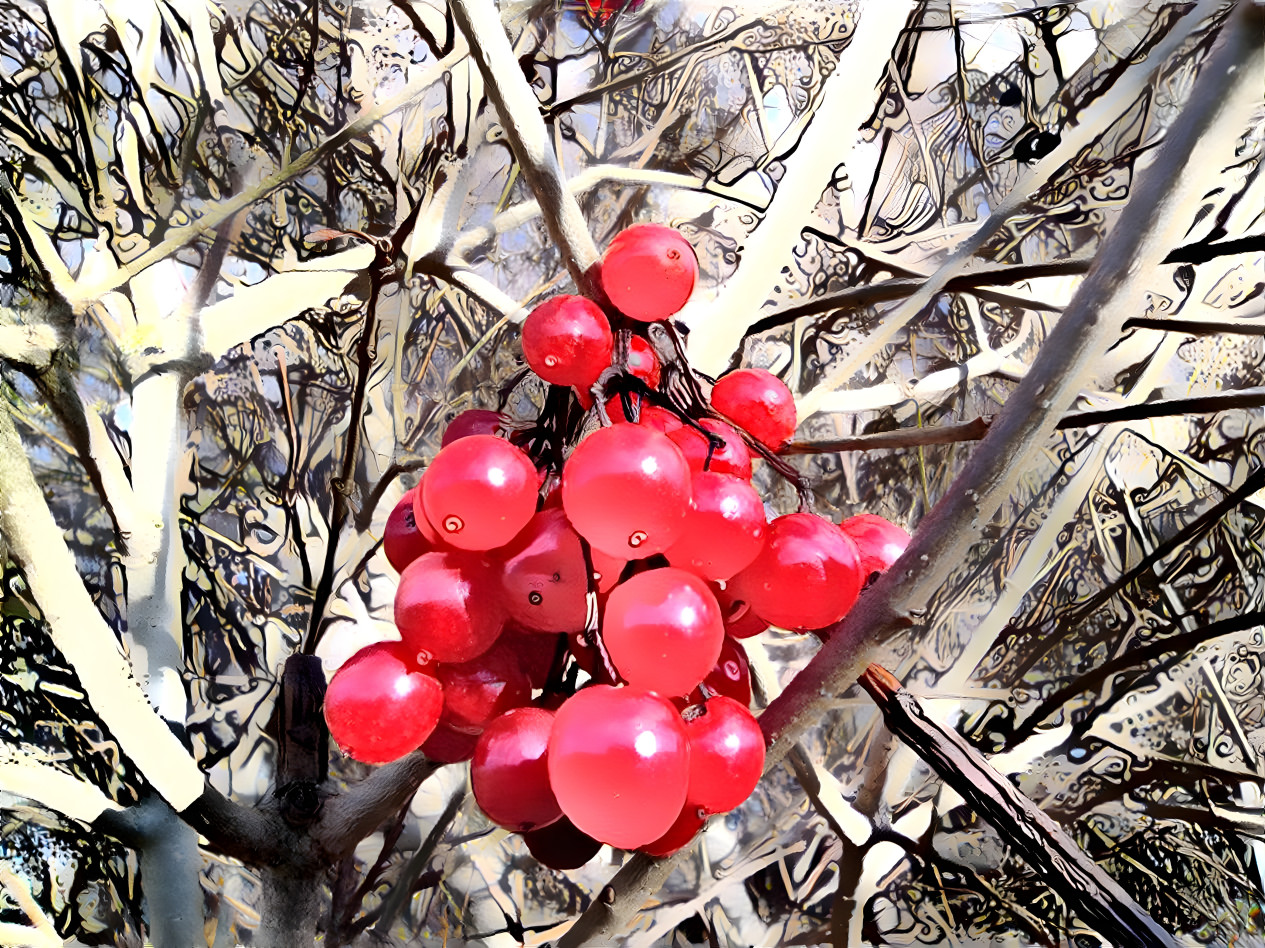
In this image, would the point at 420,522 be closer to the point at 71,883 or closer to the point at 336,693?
the point at 336,693

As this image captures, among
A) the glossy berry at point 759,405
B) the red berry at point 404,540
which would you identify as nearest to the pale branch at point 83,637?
the red berry at point 404,540

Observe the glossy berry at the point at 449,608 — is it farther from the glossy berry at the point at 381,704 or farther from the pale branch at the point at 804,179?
the pale branch at the point at 804,179

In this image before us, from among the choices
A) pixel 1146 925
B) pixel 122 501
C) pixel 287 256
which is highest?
pixel 287 256

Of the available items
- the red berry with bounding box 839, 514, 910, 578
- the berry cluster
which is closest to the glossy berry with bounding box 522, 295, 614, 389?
the berry cluster

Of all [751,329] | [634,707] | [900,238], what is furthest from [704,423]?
[900,238]

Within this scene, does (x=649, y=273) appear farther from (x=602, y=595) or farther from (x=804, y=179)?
(x=804, y=179)

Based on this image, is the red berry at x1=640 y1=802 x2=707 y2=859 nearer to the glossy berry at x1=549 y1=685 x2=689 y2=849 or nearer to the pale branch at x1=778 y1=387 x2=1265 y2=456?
the glossy berry at x1=549 y1=685 x2=689 y2=849
